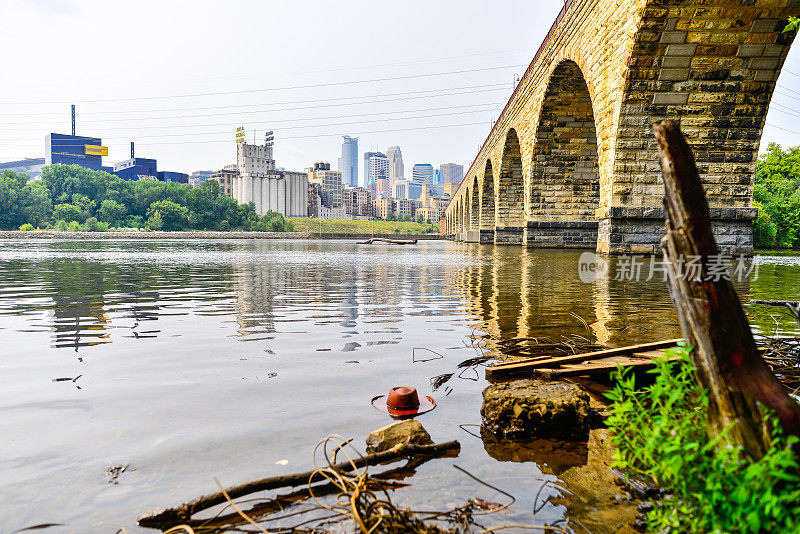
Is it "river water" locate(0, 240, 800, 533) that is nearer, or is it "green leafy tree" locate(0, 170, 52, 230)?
"river water" locate(0, 240, 800, 533)

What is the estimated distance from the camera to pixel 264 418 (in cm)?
243

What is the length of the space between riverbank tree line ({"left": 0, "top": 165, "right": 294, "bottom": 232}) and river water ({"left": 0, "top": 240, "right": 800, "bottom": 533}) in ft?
262

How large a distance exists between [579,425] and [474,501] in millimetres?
834

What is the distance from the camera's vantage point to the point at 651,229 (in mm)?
12172

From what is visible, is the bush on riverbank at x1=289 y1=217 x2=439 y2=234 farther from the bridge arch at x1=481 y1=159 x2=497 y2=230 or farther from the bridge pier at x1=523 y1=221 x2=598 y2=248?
the bridge pier at x1=523 y1=221 x2=598 y2=248

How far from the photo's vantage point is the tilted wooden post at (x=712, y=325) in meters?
1.29

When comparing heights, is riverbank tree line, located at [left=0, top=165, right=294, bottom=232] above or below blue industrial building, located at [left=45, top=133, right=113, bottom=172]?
below

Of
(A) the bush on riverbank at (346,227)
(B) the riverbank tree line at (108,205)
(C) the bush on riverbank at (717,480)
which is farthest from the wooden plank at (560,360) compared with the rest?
(A) the bush on riverbank at (346,227)

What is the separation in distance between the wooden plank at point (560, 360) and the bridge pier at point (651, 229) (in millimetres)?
9660

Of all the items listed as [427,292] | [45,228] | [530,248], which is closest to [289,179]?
[45,228]

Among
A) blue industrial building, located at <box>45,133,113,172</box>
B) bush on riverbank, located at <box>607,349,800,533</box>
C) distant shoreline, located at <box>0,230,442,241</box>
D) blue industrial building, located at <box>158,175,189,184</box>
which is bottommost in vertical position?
bush on riverbank, located at <box>607,349,800,533</box>

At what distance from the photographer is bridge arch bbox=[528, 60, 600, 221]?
1940 cm

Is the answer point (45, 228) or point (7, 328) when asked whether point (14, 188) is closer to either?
point (45, 228)

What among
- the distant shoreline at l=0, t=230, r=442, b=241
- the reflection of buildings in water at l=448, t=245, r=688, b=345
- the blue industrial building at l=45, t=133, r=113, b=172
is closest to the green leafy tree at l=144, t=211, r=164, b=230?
the distant shoreline at l=0, t=230, r=442, b=241
